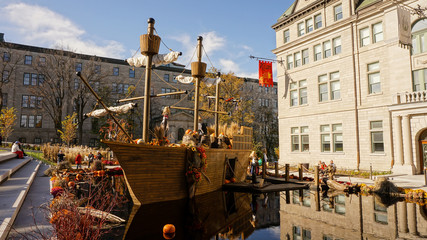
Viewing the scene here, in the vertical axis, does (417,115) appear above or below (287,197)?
A: above

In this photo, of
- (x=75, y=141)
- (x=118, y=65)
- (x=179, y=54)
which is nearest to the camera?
(x=179, y=54)

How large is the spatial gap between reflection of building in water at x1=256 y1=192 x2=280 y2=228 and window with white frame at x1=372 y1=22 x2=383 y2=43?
16.6 metres

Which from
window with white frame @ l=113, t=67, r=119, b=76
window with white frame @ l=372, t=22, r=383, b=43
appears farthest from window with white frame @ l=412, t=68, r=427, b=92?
window with white frame @ l=113, t=67, r=119, b=76

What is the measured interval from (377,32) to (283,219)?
66.4 feet

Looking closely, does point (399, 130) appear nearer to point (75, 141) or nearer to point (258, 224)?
point (258, 224)

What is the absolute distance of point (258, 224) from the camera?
9.72 metres

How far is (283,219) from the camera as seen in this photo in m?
10.2

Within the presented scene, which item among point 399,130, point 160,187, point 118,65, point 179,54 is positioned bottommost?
point 160,187

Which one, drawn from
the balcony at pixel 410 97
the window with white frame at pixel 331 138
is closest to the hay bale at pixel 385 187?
the balcony at pixel 410 97

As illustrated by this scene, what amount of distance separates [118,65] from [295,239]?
4861 centimetres

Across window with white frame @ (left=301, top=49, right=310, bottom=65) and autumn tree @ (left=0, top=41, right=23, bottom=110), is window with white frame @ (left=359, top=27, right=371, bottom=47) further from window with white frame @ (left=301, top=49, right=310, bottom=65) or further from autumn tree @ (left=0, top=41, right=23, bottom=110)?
autumn tree @ (left=0, top=41, right=23, bottom=110)

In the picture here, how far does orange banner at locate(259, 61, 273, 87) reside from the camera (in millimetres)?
30875

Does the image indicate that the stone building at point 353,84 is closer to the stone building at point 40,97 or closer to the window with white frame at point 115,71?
the stone building at point 40,97

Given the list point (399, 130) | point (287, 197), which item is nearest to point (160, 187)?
point (287, 197)
